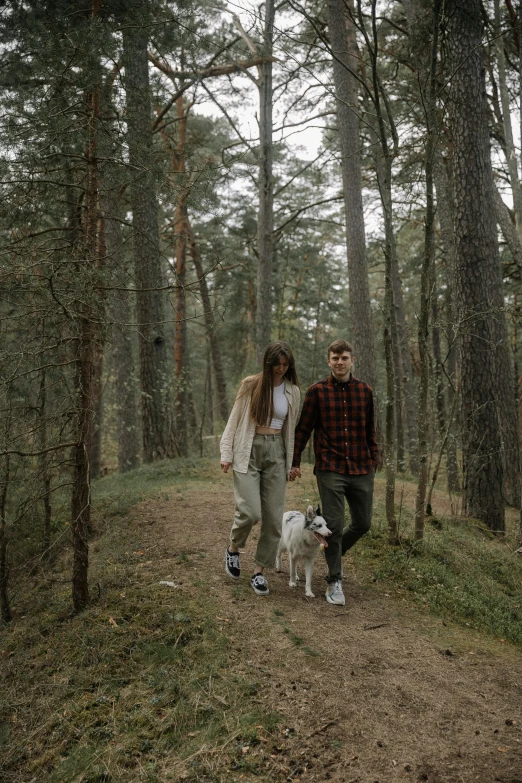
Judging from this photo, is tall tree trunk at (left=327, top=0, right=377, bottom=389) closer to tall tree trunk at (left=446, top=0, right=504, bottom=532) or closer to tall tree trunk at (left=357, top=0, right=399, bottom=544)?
tall tree trunk at (left=446, top=0, right=504, bottom=532)

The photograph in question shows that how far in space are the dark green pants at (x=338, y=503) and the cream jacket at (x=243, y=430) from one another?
439 millimetres

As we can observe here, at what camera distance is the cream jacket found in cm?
530

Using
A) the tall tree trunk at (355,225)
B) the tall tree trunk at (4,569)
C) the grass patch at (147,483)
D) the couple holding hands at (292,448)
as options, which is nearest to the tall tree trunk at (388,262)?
the couple holding hands at (292,448)

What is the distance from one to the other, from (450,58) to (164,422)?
876cm

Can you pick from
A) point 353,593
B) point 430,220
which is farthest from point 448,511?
point 430,220

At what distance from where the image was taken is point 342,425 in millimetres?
5414

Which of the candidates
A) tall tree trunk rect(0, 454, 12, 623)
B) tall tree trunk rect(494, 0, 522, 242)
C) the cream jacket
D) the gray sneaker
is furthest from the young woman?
tall tree trunk rect(494, 0, 522, 242)

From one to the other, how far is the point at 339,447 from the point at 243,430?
911mm

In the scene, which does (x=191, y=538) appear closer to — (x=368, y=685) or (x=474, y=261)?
(x=368, y=685)

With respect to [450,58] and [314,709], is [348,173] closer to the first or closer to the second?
[450,58]

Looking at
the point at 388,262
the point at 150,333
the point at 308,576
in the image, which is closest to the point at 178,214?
the point at 150,333

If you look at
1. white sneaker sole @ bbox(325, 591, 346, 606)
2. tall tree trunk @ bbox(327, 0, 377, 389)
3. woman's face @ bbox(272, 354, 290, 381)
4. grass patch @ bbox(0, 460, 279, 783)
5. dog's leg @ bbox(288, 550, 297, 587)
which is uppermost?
tall tree trunk @ bbox(327, 0, 377, 389)

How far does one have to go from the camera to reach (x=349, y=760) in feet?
10.6

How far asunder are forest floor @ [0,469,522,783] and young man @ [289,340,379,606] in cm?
74
